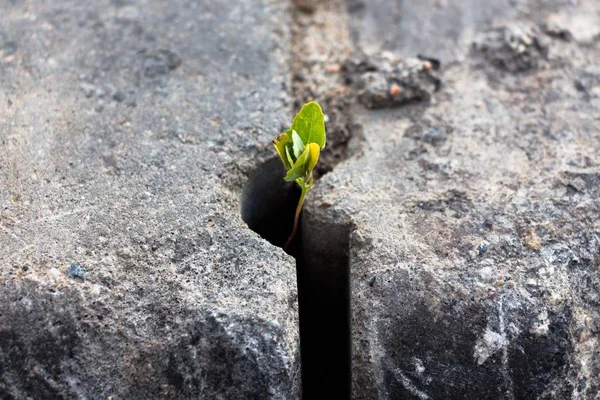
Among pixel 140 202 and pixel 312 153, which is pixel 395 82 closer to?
pixel 312 153

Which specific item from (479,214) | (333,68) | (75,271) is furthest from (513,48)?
(75,271)

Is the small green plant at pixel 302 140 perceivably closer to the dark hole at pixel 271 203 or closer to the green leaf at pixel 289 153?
the green leaf at pixel 289 153

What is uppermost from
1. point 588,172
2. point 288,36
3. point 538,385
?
point 288,36

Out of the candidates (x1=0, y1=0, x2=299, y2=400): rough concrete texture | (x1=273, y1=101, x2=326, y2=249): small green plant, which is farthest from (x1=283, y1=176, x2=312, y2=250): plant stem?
(x1=0, y1=0, x2=299, y2=400): rough concrete texture

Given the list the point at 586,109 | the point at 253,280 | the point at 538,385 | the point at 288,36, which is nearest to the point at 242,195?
the point at 253,280

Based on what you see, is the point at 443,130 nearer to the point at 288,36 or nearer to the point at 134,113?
the point at 288,36

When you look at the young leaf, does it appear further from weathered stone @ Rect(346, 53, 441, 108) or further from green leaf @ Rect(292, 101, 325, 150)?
weathered stone @ Rect(346, 53, 441, 108)
